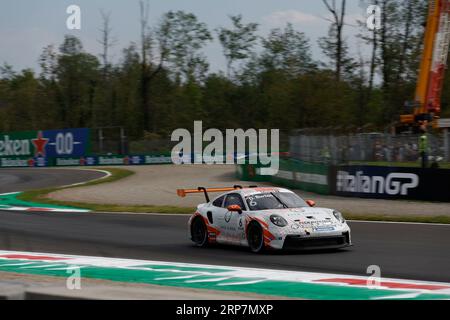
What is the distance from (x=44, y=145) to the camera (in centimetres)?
5525

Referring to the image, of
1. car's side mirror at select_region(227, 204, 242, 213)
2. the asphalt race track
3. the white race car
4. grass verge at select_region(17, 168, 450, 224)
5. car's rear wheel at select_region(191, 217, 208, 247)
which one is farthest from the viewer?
grass verge at select_region(17, 168, 450, 224)

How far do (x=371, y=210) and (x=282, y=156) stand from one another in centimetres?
1369

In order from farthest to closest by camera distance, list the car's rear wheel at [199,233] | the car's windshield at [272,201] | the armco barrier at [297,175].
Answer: the armco barrier at [297,175], the car's rear wheel at [199,233], the car's windshield at [272,201]

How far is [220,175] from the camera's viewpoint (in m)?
39.3

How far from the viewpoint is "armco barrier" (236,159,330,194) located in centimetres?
2664

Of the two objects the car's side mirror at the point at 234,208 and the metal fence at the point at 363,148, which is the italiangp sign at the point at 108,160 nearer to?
the metal fence at the point at 363,148

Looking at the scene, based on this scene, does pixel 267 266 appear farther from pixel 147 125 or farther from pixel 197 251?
pixel 147 125

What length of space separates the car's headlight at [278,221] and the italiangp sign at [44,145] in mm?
43375

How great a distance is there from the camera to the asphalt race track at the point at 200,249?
1107cm

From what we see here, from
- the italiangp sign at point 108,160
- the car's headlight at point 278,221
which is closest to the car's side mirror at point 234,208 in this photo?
the car's headlight at point 278,221

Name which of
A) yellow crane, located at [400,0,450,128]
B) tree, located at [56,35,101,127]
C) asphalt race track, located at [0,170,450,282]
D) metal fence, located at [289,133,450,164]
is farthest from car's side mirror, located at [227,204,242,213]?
tree, located at [56,35,101,127]

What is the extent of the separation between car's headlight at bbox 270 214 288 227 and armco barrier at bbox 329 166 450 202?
10.2 meters

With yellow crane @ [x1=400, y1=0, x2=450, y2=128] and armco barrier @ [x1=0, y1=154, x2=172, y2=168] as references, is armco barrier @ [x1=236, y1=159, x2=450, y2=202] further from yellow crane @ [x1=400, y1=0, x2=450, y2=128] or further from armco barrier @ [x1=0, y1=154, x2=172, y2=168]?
armco barrier @ [x1=0, y1=154, x2=172, y2=168]

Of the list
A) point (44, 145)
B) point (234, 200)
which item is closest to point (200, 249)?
point (234, 200)
